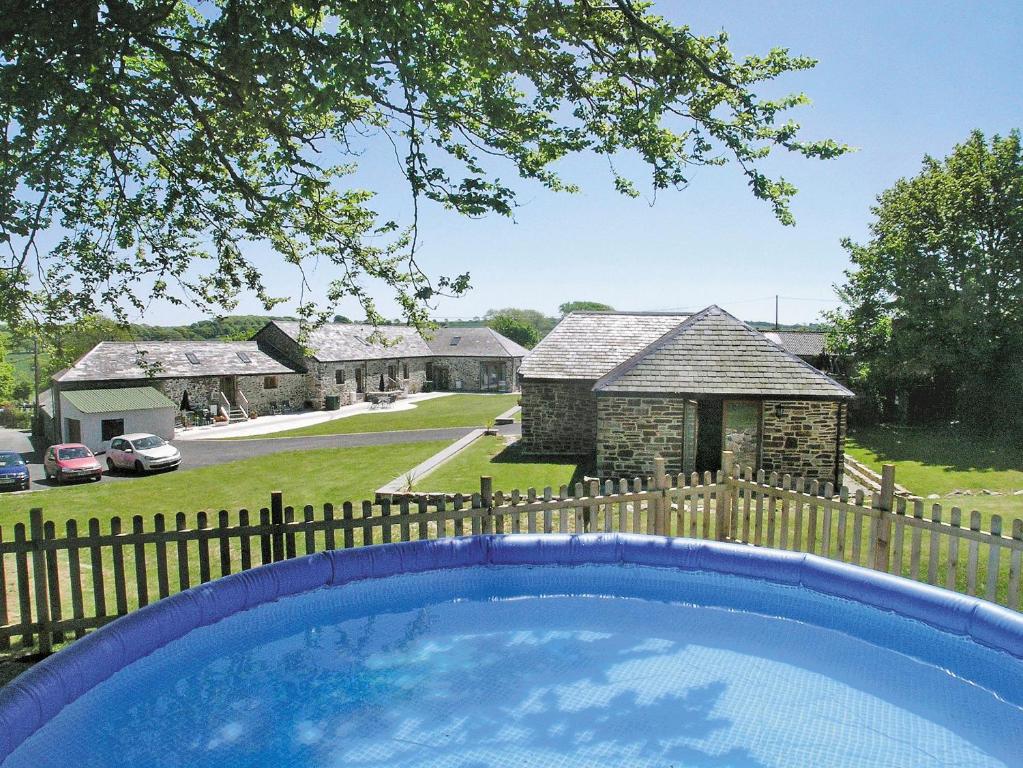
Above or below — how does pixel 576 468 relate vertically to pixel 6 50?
below

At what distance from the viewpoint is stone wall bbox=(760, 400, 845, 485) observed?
693 inches

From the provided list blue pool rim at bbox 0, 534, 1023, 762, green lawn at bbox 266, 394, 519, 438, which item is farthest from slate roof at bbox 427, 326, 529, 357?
blue pool rim at bbox 0, 534, 1023, 762

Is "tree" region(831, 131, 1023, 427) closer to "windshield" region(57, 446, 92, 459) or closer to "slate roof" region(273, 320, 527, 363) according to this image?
"slate roof" region(273, 320, 527, 363)

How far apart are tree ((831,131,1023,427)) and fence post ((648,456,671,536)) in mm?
25806

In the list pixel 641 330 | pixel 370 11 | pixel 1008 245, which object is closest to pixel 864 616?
pixel 370 11

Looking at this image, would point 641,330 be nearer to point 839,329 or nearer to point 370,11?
point 839,329

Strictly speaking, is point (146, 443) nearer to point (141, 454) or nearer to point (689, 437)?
point (141, 454)

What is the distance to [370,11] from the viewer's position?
577cm

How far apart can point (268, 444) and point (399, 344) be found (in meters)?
16.5

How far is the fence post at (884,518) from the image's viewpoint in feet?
25.3

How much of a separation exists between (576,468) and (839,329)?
21227 mm

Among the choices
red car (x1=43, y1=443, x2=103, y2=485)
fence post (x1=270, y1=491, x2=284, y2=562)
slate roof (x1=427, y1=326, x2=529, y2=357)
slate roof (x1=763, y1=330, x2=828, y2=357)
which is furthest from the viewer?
slate roof (x1=427, y1=326, x2=529, y2=357)

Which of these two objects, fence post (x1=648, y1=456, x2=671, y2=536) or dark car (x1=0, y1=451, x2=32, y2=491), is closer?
fence post (x1=648, y1=456, x2=671, y2=536)

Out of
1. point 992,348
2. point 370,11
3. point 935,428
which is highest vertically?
point 370,11
